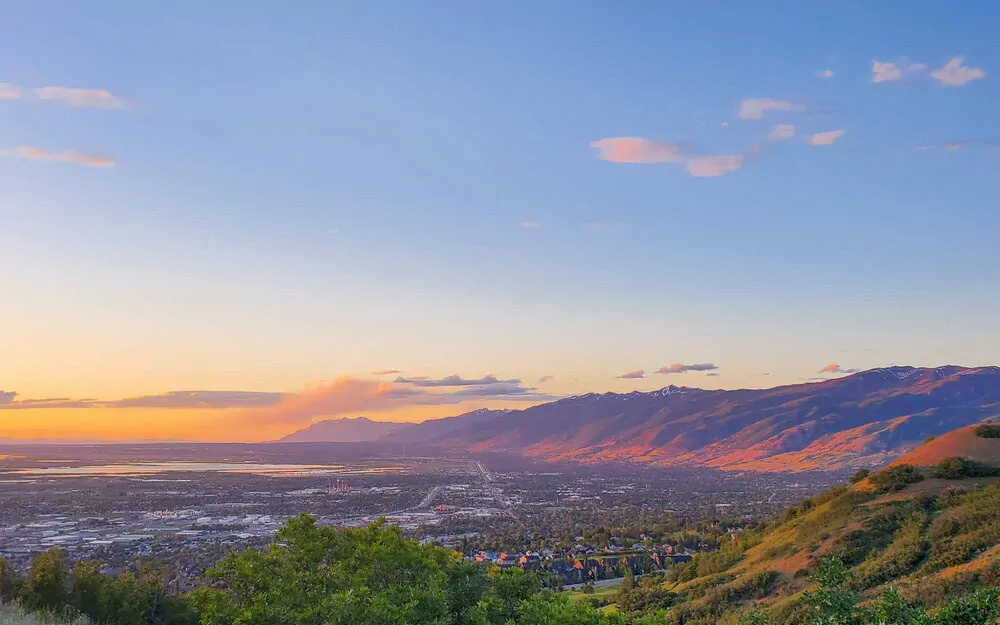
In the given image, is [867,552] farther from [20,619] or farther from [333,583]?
[20,619]

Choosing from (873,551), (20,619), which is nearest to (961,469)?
(873,551)

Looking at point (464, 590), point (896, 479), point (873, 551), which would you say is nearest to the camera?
point (464, 590)

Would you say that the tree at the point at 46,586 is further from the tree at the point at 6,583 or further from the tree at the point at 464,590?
the tree at the point at 464,590

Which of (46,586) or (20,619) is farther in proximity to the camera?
(46,586)

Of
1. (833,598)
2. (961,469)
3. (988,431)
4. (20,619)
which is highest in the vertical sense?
(833,598)

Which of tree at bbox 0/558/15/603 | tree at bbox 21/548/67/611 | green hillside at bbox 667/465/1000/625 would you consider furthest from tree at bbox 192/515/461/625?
green hillside at bbox 667/465/1000/625

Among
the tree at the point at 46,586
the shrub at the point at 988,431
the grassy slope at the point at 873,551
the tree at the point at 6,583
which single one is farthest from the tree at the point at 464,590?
the shrub at the point at 988,431

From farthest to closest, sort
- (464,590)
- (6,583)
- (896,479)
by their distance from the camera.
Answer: (896,479) < (6,583) < (464,590)

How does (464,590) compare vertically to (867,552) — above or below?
above

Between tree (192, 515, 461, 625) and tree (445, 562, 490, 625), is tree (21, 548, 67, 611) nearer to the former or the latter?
tree (192, 515, 461, 625)

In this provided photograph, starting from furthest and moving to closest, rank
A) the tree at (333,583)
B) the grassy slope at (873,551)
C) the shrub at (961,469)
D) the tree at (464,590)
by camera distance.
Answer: the shrub at (961,469) < the grassy slope at (873,551) < the tree at (464,590) < the tree at (333,583)
